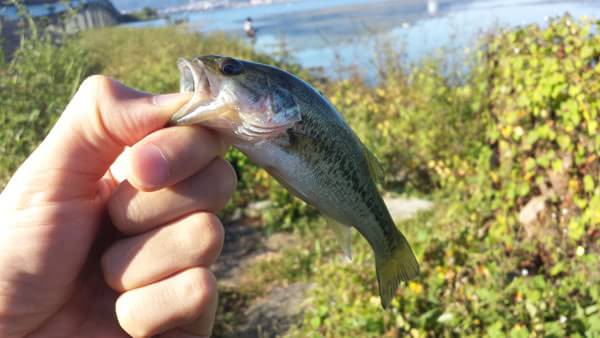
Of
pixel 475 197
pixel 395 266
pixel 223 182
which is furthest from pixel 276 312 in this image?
pixel 223 182

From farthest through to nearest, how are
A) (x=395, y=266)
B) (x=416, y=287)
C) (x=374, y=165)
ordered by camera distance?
(x=416, y=287)
(x=395, y=266)
(x=374, y=165)

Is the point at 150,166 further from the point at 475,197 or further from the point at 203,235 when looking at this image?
the point at 475,197

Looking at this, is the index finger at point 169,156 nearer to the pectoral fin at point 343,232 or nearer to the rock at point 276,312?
the pectoral fin at point 343,232

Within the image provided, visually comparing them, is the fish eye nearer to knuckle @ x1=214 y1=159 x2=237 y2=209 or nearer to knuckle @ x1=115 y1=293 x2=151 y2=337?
knuckle @ x1=214 y1=159 x2=237 y2=209

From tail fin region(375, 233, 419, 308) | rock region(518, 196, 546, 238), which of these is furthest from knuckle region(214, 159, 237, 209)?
rock region(518, 196, 546, 238)

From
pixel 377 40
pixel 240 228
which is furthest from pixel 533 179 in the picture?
pixel 377 40
